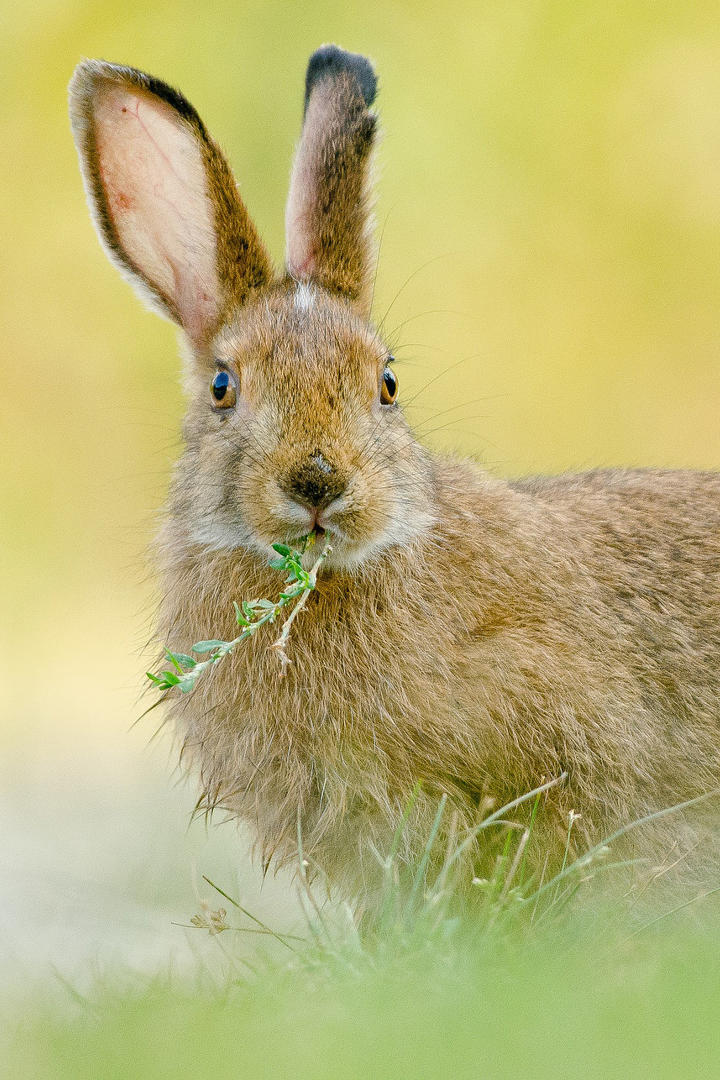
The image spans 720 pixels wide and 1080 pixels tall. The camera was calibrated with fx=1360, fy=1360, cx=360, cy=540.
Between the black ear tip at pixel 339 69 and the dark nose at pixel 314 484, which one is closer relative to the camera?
the dark nose at pixel 314 484

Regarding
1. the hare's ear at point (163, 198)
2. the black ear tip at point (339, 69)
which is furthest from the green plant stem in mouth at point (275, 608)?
the black ear tip at point (339, 69)

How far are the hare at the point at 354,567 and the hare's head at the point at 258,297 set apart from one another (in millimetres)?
10

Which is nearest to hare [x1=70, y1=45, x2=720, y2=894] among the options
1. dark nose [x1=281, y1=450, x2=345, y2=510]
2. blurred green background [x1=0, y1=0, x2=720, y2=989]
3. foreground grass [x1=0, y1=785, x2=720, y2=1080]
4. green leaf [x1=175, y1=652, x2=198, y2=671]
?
dark nose [x1=281, y1=450, x2=345, y2=510]

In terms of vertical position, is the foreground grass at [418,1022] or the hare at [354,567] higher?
→ the hare at [354,567]

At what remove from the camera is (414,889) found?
12.7 ft

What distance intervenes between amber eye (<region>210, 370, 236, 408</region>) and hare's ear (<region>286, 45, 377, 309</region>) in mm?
593

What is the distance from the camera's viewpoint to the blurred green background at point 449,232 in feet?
31.8

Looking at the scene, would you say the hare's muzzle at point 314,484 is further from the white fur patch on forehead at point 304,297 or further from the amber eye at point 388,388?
the white fur patch on forehead at point 304,297

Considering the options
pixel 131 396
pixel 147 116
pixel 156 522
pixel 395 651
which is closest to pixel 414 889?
pixel 395 651

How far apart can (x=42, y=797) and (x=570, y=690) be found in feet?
11.3

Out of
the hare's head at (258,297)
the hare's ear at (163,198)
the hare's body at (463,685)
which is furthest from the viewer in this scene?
the hare's ear at (163,198)

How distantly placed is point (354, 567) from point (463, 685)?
19.9 inches

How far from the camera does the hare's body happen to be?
4203 millimetres

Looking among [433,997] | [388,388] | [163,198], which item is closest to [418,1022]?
[433,997]
